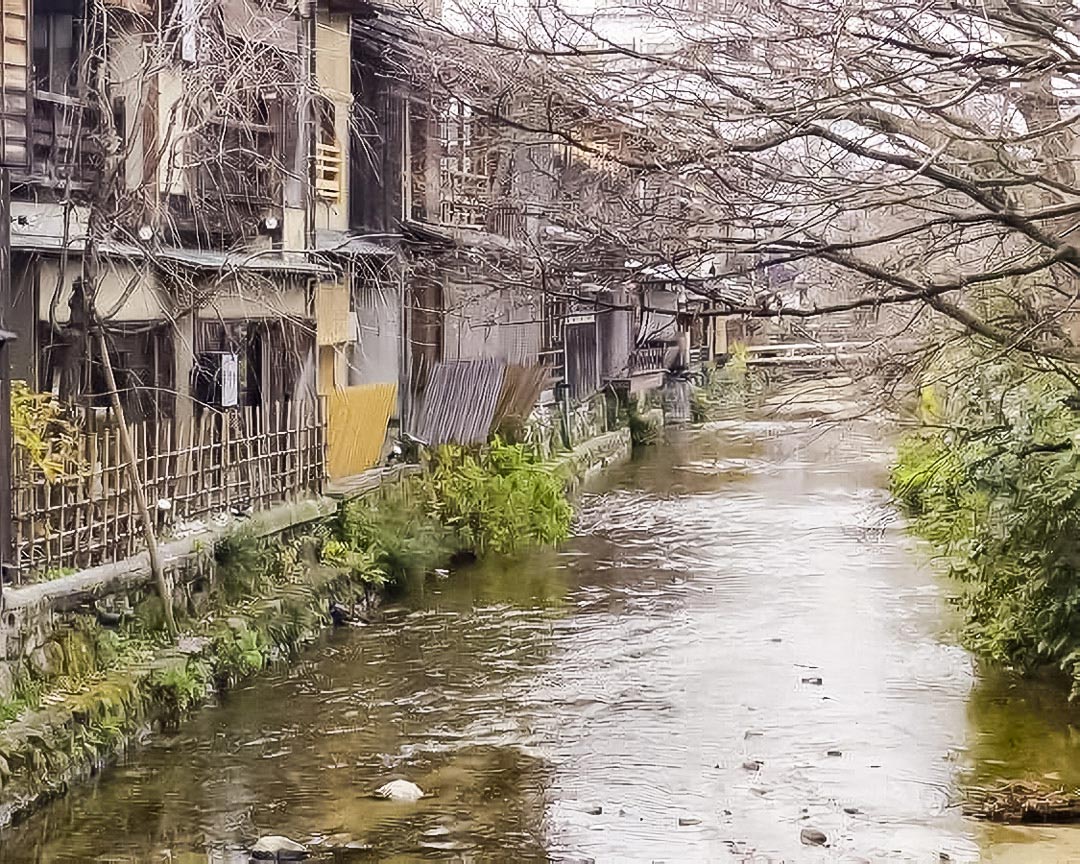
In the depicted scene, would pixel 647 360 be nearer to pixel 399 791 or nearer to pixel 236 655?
Answer: pixel 236 655

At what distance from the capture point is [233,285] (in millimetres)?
16891

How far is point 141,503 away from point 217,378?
12.7 ft

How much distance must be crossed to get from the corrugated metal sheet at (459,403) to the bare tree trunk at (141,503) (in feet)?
27.8

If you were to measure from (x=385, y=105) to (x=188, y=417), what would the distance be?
21.6 feet

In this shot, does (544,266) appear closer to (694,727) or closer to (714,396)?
(694,727)

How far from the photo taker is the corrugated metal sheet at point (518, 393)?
2348cm

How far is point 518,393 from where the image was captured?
24172mm

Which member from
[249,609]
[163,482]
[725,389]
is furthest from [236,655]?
[725,389]

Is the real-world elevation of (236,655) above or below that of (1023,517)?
below

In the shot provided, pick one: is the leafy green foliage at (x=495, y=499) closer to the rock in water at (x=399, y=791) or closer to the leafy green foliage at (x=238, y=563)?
the leafy green foliage at (x=238, y=563)

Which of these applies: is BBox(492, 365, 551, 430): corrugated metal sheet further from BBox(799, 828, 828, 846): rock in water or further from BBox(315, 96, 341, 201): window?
BBox(799, 828, 828, 846): rock in water

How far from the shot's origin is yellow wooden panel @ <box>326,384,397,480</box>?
18.4 metres

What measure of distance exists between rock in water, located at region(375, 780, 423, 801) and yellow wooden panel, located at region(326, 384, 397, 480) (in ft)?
A: 22.8

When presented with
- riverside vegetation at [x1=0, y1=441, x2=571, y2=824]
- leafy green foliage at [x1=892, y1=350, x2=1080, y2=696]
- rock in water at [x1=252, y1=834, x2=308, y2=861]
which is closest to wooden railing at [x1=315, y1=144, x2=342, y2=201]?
riverside vegetation at [x1=0, y1=441, x2=571, y2=824]
